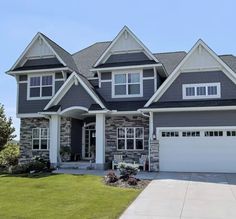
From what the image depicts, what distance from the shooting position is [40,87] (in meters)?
23.7

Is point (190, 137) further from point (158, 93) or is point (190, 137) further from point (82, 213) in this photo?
point (82, 213)

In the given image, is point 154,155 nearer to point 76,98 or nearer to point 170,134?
Result: point 170,134

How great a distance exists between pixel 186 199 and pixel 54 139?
11.7 metres

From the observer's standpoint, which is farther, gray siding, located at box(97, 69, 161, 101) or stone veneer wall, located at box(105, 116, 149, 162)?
gray siding, located at box(97, 69, 161, 101)

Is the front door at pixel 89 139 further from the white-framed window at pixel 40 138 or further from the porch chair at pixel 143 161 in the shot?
the porch chair at pixel 143 161

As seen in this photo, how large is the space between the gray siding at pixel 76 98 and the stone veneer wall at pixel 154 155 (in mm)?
4506

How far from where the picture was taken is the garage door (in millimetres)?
18547

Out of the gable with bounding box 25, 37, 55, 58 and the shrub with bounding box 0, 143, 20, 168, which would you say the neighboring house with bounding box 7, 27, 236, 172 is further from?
the shrub with bounding box 0, 143, 20, 168

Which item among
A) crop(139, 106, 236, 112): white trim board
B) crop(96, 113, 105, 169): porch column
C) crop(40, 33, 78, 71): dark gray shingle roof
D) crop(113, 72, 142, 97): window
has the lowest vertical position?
crop(96, 113, 105, 169): porch column

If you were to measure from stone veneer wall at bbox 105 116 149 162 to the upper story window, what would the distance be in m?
4.56

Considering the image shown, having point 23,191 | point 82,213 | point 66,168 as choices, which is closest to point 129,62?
point 66,168

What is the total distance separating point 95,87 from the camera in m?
Answer: 23.4

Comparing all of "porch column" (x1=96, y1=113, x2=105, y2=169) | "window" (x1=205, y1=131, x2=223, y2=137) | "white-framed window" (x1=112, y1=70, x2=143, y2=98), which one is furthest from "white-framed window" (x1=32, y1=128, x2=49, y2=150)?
"window" (x1=205, y1=131, x2=223, y2=137)

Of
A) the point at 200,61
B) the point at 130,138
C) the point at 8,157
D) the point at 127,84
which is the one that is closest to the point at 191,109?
the point at 200,61
